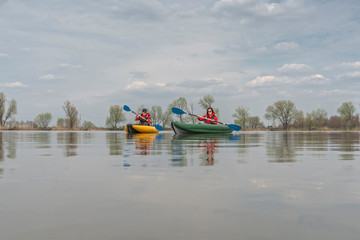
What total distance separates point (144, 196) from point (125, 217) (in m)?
0.71

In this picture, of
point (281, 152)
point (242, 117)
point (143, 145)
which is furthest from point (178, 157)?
point (242, 117)

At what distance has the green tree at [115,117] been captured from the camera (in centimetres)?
7512

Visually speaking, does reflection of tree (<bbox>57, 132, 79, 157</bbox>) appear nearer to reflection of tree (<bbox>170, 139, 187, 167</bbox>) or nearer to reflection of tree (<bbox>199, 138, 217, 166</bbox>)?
reflection of tree (<bbox>170, 139, 187, 167</bbox>)

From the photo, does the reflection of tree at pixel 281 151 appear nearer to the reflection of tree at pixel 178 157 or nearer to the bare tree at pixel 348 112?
the reflection of tree at pixel 178 157

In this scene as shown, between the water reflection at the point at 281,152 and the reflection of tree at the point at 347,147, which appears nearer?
the water reflection at the point at 281,152

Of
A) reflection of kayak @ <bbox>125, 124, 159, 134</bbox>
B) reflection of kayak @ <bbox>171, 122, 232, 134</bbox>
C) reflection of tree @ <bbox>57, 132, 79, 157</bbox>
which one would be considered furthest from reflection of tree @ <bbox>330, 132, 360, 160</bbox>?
reflection of kayak @ <bbox>125, 124, 159, 134</bbox>

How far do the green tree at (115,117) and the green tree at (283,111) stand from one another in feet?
109

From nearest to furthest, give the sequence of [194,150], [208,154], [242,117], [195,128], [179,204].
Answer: [179,204] < [208,154] < [194,150] < [195,128] < [242,117]

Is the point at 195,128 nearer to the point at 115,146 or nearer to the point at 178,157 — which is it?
the point at 115,146

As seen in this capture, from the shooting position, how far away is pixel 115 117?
75375 millimetres

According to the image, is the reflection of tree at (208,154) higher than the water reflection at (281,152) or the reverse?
higher

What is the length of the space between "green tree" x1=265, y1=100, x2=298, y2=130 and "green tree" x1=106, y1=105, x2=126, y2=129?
109ft

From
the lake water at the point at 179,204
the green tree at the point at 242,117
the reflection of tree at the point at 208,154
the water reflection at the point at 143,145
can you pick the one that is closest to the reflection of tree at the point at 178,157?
the reflection of tree at the point at 208,154

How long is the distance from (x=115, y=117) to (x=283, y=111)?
1476 inches
